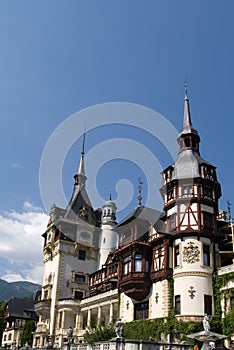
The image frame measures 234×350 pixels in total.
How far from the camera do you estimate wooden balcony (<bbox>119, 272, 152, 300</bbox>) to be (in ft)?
133

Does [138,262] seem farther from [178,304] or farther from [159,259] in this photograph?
[178,304]

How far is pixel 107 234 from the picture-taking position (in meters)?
66.4

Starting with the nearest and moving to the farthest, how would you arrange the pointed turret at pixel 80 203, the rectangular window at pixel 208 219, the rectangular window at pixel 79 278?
the rectangular window at pixel 208 219 < the rectangular window at pixel 79 278 < the pointed turret at pixel 80 203

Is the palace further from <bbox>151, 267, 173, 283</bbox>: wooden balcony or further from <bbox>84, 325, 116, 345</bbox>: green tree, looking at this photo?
<bbox>84, 325, 116, 345</bbox>: green tree

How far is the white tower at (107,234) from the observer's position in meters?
64.9

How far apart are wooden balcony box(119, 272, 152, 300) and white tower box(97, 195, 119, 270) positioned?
22833 mm

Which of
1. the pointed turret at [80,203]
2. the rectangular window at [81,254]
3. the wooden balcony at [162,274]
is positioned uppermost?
the pointed turret at [80,203]

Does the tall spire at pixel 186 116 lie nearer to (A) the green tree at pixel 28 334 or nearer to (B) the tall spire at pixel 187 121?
(B) the tall spire at pixel 187 121

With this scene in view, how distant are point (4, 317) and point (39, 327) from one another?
78.1 ft

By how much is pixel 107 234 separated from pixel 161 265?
2695 cm

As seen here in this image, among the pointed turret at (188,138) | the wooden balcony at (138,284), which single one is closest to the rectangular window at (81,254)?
the wooden balcony at (138,284)

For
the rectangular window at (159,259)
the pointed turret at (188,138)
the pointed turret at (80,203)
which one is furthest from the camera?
the pointed turret at (80,203)

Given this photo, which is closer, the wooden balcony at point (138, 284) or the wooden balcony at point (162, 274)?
the wooden balcony at point (162, 274)

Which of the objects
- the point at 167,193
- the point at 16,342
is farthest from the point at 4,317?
the point at 167,193
